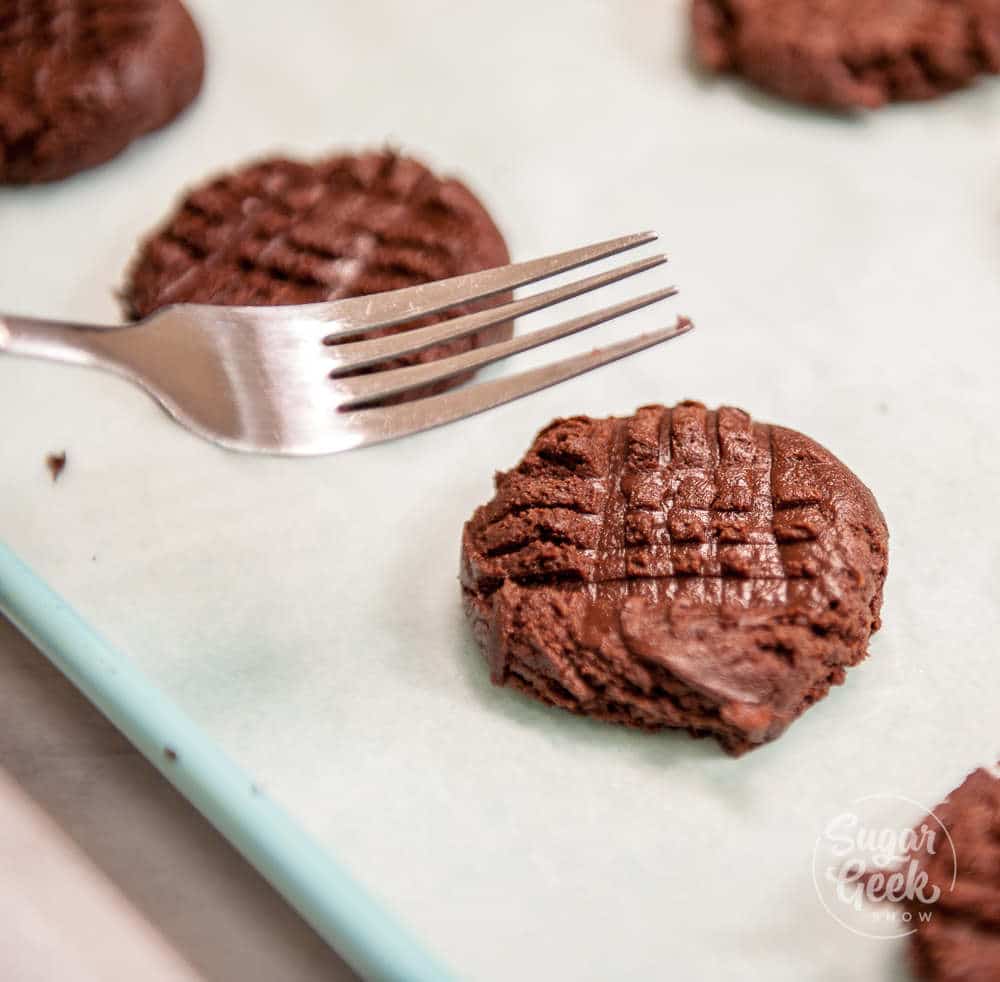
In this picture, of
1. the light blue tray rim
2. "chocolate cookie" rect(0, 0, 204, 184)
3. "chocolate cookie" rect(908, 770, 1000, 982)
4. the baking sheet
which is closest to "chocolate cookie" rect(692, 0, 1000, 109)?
the baking sheet

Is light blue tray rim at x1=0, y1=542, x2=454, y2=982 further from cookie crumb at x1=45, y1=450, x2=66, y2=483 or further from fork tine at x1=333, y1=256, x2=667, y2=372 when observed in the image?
fork tine at x1=333, y1=256, x2=667, y2=372

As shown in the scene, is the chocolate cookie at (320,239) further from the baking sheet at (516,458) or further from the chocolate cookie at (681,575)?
the chocolate cookie at (681,575)

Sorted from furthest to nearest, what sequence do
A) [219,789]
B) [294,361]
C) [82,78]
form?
[82,78]
[294,361]
[219,789]

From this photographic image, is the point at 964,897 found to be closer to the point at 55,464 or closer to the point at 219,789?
the point at 219,789

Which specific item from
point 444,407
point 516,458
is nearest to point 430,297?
point 444,407

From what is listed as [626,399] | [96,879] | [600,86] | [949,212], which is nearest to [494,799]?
[96,879]

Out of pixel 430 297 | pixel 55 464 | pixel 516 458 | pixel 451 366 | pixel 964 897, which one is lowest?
pixel 964 897

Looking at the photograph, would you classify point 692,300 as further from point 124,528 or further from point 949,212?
point 124,528
